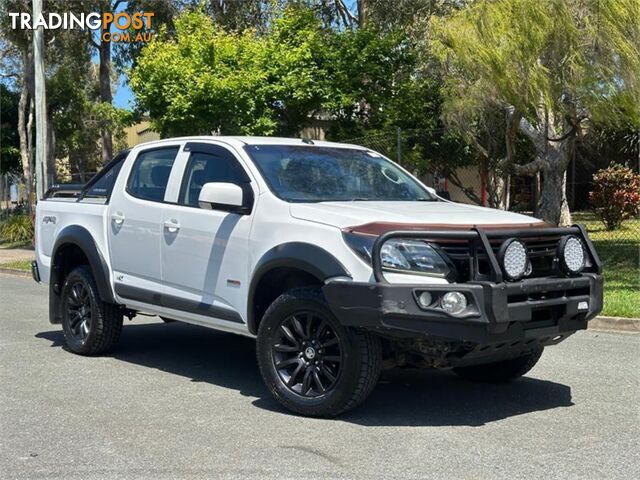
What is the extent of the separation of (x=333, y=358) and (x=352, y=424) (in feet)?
1.50

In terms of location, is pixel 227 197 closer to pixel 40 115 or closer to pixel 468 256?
pixel 468 256

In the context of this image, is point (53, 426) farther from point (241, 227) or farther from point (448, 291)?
point (448, 291)

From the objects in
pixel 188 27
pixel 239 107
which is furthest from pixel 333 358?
pixel 188 27

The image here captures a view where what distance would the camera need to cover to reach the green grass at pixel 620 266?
10.3 metres

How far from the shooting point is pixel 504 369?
21.9ft

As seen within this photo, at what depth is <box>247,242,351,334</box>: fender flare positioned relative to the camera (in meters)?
5.41

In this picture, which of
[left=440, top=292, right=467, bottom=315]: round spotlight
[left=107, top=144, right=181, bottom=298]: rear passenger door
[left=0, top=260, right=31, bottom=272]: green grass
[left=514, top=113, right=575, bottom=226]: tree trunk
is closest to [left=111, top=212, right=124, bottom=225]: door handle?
[left=107, top=144, right=181, bottom=298]: rear passenger door

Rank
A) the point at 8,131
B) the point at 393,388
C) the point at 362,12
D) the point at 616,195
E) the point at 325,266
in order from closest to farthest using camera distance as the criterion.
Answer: the point at 325,266 < the point at 393,388 < the point at 616,195 < the point at 362,12 < the point at 8,131

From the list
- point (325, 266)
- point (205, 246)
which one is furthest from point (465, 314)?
point (205, 246)

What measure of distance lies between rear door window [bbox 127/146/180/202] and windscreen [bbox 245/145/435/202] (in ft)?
3.14

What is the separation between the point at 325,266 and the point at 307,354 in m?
0.65

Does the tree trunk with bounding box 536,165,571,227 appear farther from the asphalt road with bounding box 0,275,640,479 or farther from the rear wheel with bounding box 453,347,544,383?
the rear wheel with bounding box 453,347,544,383

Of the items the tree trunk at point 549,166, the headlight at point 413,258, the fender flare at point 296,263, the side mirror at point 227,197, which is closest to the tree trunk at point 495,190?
the tree trunk at point 549,166

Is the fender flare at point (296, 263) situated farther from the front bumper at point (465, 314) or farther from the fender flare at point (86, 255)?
Result: the fender flare at point (86, 255)
